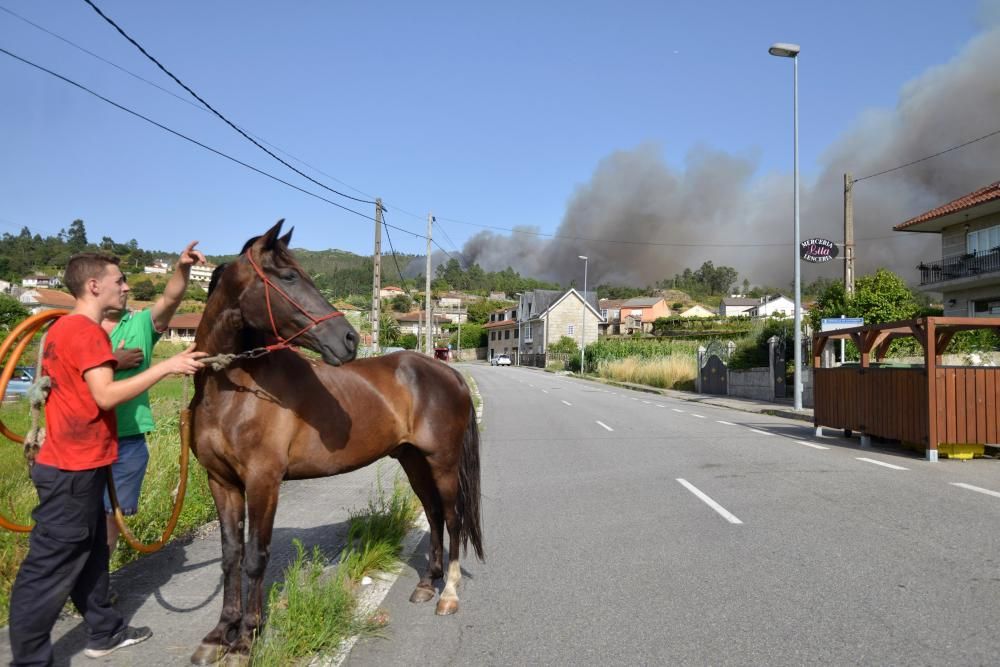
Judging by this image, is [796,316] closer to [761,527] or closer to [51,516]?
[761,527]

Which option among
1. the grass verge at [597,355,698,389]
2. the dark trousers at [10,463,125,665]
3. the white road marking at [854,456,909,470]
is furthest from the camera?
the grass verge at [597,355,698,389]

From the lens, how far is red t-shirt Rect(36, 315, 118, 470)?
3129 millimetres

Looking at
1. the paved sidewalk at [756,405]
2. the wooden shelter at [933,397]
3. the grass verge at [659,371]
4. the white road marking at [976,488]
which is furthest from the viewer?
the grass verge at [659,371]

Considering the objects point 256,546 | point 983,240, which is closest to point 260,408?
point 256,546

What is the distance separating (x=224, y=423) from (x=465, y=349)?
101088 millimetres

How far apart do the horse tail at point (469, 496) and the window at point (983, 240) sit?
109 ft

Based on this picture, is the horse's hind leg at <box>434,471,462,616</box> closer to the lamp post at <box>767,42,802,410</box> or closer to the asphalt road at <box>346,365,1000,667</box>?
the asphalt road at <box>346,365,1000,667</box>

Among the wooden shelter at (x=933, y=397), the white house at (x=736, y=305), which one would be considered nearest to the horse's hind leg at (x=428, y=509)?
the wooden shelter at (x=933, y=397)

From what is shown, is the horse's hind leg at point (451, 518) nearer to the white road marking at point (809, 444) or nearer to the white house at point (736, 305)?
the white road marking at point (809, 444)

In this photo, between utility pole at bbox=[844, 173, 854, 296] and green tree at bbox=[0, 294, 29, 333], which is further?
green tree at bbox=[0, 294, 29, 333]

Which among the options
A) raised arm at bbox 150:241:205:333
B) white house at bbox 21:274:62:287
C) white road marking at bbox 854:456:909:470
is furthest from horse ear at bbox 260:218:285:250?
white house at bbox 21:274:62:287

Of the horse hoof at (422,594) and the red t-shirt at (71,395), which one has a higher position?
the red t-shirt at (71,395)

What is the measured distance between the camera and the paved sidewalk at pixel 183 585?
3.58 meters

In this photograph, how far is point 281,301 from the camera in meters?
3.53
